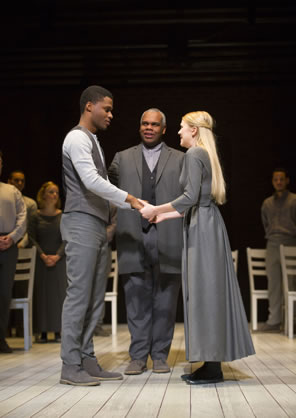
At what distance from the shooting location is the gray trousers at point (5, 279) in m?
5.58

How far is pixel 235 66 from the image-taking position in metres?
9.02

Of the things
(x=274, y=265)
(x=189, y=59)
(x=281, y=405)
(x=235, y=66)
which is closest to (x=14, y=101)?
(x=189, y=59)

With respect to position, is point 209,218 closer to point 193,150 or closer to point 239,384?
point 193,150

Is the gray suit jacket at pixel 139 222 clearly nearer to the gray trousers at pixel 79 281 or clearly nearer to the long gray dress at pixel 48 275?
the gray trousers at pixel 79 281

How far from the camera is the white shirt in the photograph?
3582 millimetres

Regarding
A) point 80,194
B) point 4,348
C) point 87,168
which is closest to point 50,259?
point 4,348

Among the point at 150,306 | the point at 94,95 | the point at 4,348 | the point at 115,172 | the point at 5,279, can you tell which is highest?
the point at 94,95

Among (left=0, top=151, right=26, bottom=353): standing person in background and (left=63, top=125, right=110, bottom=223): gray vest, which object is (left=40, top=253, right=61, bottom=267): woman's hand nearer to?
(left=0, top=151, right=26, bottom=353): standing person in background

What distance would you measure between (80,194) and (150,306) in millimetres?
950

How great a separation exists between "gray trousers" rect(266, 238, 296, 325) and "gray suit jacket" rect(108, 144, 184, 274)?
3599 mm

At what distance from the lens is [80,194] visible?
12.1ft

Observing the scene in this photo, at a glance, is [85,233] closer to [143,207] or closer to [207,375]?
[143,207]

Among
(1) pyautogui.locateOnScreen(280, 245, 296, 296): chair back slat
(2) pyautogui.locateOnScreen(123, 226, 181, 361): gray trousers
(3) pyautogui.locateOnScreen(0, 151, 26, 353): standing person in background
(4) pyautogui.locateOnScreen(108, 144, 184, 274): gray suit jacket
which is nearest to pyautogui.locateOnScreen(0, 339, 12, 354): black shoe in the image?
(3) pyautogui.locateOnScreen(0, 151, 26, 353): standing person in background

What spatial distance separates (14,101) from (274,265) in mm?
4407
